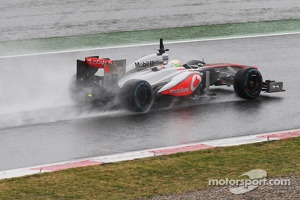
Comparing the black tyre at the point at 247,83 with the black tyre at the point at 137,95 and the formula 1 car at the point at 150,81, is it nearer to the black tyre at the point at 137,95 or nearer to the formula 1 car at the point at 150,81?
the formula 1 car at the point at 150,81

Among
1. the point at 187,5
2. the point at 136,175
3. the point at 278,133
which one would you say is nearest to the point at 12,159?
the point at 136,175

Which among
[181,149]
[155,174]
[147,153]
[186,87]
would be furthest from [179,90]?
[155,174]

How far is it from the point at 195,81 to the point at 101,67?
1897 mm

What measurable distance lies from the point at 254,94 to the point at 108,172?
560 centimetres

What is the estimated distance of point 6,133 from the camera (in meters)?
13.7

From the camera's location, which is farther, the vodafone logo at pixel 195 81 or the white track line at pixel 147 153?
the vodafone logo at pixel 195 81

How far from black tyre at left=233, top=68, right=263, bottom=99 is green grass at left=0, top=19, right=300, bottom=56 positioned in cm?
662

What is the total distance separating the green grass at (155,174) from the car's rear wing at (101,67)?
3.45 meters

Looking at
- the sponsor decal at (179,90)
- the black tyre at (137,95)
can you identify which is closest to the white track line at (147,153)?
the black tyre at (137,95)

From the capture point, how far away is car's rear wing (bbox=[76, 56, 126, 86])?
1524cm

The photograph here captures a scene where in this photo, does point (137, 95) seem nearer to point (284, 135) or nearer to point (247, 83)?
A: point (247, 83)

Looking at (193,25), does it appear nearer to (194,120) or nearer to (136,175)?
(194,120)

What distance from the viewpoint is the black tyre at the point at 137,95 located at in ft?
48.8

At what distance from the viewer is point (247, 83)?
52.5 feet
